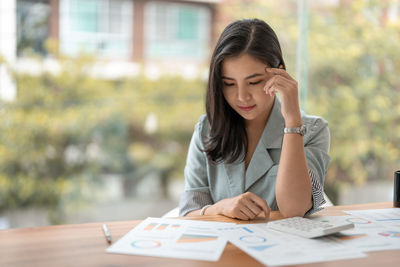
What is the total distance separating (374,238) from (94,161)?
239 centimetres

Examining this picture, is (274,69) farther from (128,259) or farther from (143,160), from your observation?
(143,160)

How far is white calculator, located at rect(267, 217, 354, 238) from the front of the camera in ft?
3.46

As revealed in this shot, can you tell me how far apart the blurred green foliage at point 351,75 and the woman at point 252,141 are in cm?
188

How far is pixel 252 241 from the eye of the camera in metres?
1.03

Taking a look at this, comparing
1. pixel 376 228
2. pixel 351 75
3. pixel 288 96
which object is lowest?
pixel 376 228

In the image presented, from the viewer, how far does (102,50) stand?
3.08 metres

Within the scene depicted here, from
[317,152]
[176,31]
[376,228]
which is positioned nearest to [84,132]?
[176,31]

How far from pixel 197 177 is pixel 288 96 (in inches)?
19.7

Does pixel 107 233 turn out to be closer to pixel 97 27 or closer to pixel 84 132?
pixel 84 132

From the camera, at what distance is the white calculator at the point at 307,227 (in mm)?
1055

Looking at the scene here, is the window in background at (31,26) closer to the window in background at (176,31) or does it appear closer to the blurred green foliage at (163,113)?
the blurred green foliage at (163,113)

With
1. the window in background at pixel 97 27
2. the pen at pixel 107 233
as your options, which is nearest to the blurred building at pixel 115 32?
the window in background at pixel 97 27

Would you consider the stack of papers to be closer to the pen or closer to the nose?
the pen

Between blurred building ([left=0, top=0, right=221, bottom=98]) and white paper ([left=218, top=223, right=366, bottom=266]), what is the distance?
227 cm
